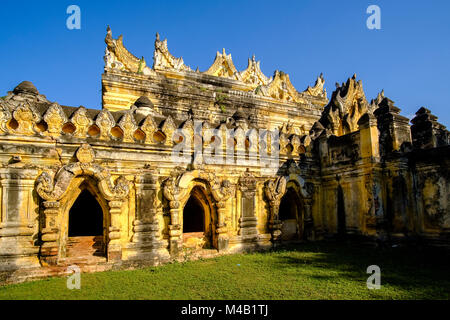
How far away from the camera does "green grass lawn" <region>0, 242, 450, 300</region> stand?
6504 millimetres

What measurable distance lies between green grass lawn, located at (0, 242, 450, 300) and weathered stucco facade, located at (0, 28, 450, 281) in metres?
0.85

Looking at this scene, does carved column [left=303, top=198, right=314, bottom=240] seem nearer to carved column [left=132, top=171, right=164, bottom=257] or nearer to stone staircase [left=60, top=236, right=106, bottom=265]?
carved column [left=132, top=171, right=164, bottom=257]

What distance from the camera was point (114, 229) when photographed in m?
8.72

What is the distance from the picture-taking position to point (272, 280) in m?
7.53

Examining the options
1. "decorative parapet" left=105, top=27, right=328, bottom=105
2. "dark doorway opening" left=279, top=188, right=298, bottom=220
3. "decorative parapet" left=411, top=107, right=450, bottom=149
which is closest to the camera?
"dark doorway opening" left=279, top=188, right=298, bottom=220

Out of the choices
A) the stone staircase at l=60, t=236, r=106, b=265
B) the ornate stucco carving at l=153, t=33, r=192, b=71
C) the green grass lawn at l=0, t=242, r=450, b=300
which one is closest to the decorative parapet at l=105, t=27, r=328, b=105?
the ornate stucco carving at l=153, t=33, r=192, b=71

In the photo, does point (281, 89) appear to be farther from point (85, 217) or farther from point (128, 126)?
point (85, 217)

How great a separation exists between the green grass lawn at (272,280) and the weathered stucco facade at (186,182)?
2.77 feet

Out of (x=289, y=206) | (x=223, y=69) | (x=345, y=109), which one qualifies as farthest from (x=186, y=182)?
(x=223, y=69)

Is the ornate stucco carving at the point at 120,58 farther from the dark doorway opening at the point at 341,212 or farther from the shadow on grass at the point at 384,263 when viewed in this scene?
the shadow on grass at the point at 384,263

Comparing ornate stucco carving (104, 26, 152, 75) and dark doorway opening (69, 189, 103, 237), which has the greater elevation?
ornate stucco carving (104, 26, 152, 75)

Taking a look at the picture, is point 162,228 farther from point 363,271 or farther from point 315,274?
point 363,271

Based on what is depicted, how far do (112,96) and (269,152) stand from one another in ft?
28.3

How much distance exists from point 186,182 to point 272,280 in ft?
13.4
